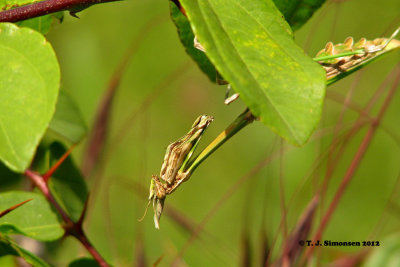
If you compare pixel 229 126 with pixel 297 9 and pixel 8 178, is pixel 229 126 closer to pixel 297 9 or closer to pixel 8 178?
pixel 297 9

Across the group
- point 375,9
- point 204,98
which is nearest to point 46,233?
point 204,98

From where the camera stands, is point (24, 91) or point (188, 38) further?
point (188, 38)

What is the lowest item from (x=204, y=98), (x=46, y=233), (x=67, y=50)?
(x=204, y=98)

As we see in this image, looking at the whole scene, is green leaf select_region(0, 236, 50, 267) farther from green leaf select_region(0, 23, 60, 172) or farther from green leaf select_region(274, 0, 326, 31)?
green leaf select_region(274, 0, 326, 31)

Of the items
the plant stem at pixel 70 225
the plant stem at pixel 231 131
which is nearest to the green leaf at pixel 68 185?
the plant stem at pixel 70 225

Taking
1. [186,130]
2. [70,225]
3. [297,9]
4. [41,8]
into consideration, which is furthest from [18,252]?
[186,130]

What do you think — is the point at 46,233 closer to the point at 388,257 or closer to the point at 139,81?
the point at 388,257
